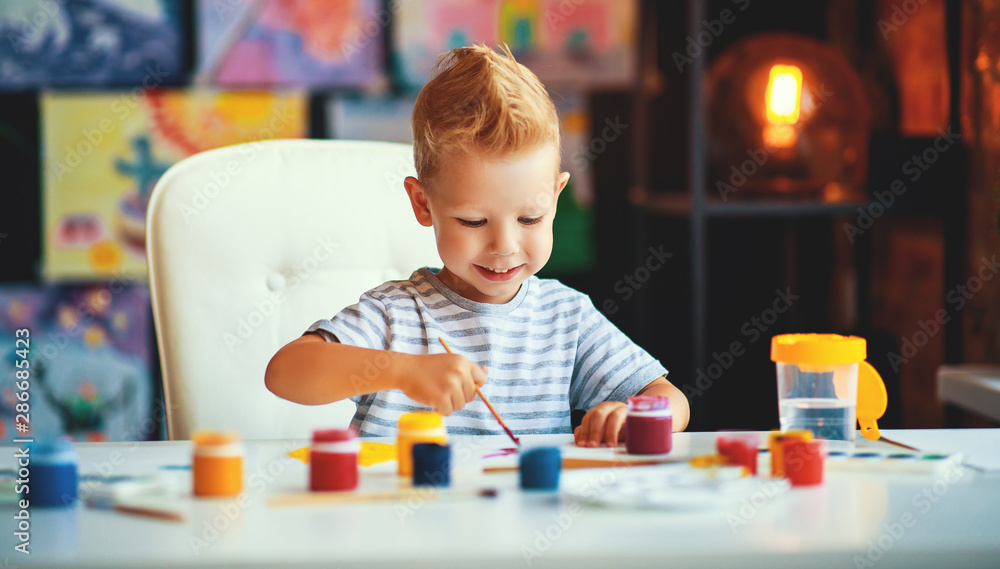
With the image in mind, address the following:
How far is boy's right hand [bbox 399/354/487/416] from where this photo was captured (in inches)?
35.8

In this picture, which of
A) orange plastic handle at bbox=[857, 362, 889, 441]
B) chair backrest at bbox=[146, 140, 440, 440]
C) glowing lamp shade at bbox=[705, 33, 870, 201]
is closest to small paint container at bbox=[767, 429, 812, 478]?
orange plastic handle at bbox=[857, 362, 889, 441]

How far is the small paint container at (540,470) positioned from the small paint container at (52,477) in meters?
0.34

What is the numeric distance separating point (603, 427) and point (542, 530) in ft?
1.05

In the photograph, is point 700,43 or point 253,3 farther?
point 253,3

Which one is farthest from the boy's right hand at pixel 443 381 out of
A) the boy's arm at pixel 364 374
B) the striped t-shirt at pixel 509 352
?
the striped t-shirt at pixel 509 352

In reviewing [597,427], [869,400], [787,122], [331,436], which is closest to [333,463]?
[331,436]

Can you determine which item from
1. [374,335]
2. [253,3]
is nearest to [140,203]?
[253,3]

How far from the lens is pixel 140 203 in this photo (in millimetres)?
2389

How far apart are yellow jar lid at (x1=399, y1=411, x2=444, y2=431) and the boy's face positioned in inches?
10.5

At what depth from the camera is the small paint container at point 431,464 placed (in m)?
0.77

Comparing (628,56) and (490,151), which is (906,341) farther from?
(490,151)

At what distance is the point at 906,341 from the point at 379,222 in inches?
53.1

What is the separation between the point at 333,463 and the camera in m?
0.76

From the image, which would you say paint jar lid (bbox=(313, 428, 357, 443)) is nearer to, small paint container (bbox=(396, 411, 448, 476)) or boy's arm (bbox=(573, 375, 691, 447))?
small paint container (bbox=(396, 411, 448, 476))
